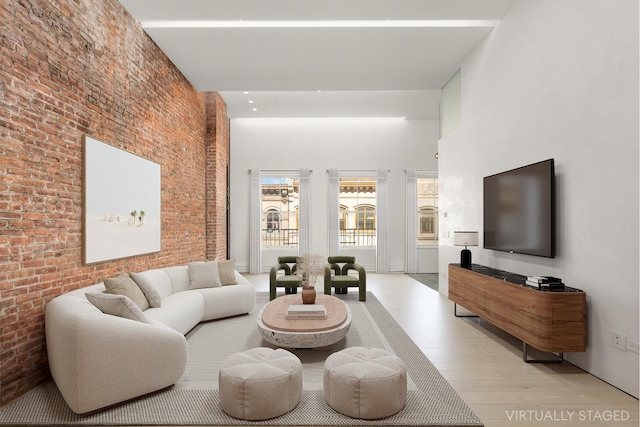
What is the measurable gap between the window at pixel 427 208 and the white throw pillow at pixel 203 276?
20.2 ft

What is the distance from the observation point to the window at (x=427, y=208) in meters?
9.48

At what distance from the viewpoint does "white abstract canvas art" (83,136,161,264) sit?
3.46 meters

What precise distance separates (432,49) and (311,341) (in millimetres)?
4281

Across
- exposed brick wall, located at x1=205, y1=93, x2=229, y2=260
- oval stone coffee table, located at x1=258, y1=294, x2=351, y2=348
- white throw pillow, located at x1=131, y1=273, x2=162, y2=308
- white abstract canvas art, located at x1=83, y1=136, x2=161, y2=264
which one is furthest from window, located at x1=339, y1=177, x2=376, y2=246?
white throw pillow, located at x1=131, y1=273, x2=162, y2=308

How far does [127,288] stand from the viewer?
3398 millimetres

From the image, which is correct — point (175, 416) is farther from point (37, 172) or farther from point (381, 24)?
point (381, 24)

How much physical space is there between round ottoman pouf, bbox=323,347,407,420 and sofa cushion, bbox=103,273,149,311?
7.02 feet

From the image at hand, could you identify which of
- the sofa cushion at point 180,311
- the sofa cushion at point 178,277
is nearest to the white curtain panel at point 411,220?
the sofa cushion at point 178,277

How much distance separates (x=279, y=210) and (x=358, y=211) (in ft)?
7.13

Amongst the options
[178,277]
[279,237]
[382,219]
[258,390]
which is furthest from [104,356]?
[382,219]

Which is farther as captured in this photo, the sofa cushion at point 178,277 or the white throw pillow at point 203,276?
the white throw pillow at point 203,276

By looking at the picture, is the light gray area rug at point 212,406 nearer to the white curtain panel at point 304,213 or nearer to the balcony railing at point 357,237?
the white curtain panel at point 304,213

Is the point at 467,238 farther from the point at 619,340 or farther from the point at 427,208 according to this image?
the point at 427,208

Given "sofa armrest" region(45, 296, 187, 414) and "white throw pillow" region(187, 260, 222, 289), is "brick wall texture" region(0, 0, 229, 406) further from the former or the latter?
"white throw pillow" region(187, 260, 222, 289)
